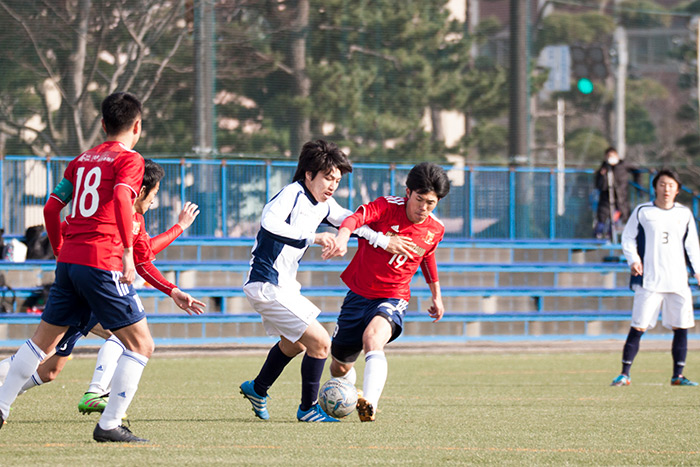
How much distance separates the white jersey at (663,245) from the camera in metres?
10.3

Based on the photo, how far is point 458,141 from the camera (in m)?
18.0

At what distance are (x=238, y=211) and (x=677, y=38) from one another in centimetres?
1263

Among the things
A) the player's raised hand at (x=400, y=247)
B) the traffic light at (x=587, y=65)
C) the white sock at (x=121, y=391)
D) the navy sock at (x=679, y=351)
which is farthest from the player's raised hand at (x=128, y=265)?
the traffic light at (x=587, y=65)

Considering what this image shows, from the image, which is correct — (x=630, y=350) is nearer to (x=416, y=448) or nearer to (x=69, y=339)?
(x=416, y=448)

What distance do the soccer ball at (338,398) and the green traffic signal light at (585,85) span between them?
573 inches

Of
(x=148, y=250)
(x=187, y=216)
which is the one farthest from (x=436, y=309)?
(x=148, y=250)

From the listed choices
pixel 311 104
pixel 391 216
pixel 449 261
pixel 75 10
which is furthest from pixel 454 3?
pixel 391 216

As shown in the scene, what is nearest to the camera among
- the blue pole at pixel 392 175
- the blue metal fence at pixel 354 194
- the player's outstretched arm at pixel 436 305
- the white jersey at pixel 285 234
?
the white jersey at pixel 285 234

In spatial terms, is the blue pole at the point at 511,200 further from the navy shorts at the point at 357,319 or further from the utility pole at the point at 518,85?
the navy shorts at the point at 357,319

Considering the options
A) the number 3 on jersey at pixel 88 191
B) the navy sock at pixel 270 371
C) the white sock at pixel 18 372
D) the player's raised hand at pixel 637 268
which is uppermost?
the number 3 on jersey at pixel 88 191

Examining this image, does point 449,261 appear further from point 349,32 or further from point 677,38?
point 677,38

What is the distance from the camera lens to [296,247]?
258 inches

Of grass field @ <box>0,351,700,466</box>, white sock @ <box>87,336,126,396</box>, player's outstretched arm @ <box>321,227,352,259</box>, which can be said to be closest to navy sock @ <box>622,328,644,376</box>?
grass field @ <box>0,351,700,466</box>

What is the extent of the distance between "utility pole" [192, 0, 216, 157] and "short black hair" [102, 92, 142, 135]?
10.7 m
